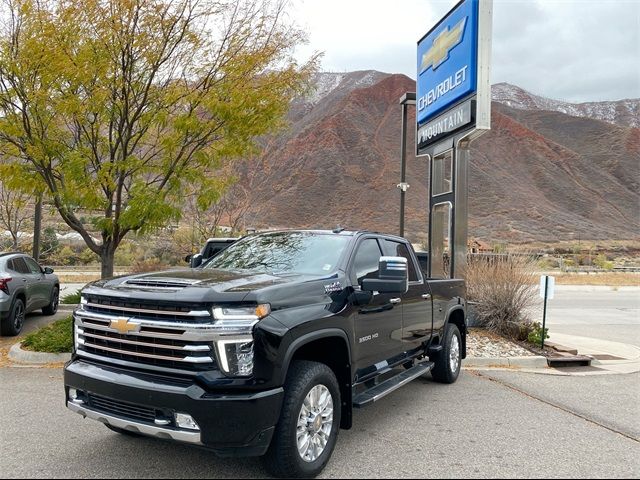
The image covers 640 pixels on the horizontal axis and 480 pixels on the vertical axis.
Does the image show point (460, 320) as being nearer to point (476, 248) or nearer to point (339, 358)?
point (339, 358)

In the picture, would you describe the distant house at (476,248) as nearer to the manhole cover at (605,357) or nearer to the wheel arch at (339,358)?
the manhole cover at (605,357)

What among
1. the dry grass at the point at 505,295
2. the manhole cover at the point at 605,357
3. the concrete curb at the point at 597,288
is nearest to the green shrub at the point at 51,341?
the dry grass at the point at 505,295

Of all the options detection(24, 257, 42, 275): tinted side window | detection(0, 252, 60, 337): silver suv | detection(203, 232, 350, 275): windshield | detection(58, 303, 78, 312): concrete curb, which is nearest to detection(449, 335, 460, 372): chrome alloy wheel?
detection(203, 232, 350, 275): windshield

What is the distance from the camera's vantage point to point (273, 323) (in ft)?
12.3

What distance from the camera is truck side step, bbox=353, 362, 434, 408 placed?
4590 mm

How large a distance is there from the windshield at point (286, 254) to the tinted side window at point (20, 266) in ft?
20.9

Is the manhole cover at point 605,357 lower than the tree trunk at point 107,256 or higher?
lower

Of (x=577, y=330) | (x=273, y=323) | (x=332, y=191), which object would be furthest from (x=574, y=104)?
(x=273, y=323)

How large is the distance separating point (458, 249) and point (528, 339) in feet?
6.82

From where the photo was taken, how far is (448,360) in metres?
6.94

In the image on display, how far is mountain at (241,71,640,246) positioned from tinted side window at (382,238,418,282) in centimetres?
4835

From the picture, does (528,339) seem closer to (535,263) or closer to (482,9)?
(535,263)

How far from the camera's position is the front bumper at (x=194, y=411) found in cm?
351

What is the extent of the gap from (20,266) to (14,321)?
130cm
